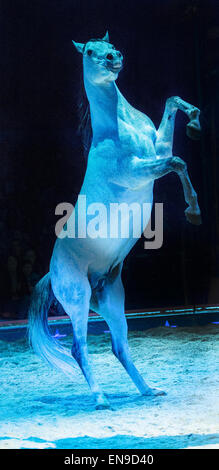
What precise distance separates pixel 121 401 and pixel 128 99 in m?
2.19

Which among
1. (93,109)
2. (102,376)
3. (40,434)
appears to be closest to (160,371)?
(102,376)

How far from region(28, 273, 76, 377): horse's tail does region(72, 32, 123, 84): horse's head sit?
3.55ft

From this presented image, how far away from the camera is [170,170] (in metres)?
2.27

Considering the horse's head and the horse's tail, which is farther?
the horse's tail

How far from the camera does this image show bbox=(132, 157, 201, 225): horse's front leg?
228 centimetres

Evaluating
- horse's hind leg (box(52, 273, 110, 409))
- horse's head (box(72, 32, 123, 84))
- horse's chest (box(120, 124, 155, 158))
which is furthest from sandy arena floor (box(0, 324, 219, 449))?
horse's head (box(72, 32, 123, 84))

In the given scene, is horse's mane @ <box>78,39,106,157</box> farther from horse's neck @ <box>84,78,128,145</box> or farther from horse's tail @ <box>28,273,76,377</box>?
horse's tail @ <box>28,273,76,377</box>

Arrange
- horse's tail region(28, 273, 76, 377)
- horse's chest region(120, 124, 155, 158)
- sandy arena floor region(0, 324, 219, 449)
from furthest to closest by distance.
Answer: horse's tail region(28, 273, 76, 377) < horse's chest region(120, 124, 155, 158) < sandy arena floor region(0, 324, 219, 449)

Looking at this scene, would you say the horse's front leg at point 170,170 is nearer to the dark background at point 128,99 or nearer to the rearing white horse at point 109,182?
the rearing white horse at point 109,182

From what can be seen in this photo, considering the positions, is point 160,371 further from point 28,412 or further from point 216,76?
point 216,76

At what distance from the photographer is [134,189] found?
7.92 ft

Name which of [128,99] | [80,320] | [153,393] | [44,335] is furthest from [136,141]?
[128,99]

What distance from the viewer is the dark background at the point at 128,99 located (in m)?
3.45
